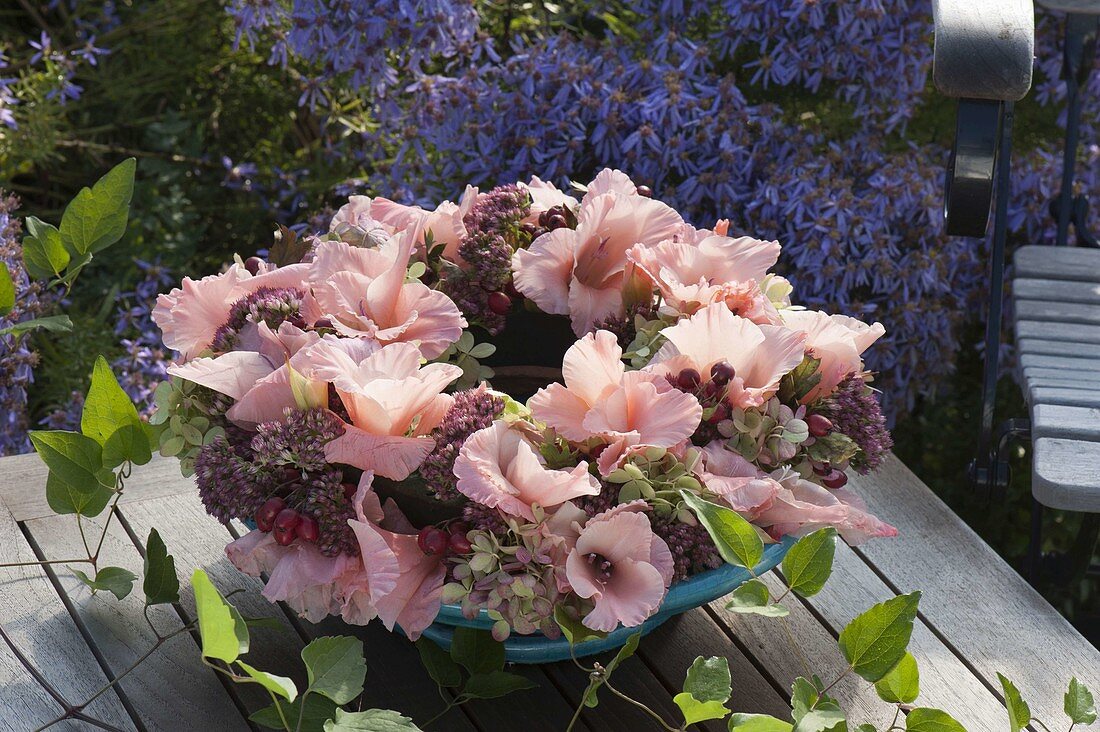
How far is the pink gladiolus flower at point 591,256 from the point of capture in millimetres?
1121

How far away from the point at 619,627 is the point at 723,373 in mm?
238

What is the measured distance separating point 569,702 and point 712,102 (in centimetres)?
139

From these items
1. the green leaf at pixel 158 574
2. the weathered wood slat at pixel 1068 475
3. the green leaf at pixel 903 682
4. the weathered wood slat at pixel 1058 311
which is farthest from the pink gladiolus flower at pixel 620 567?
the weathered wood slat at pixel 1058 311

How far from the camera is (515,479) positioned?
884mm

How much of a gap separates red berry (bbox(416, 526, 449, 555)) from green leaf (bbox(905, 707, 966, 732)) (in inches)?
15.3

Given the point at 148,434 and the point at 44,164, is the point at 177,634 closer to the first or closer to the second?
the point at 148,434

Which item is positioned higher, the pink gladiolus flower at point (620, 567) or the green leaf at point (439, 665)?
the pink gladiolus flower at point (620, 567)

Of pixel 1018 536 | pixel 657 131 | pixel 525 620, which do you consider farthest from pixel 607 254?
pixel 1018 536

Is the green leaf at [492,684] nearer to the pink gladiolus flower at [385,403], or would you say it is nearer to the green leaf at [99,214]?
the pink gladiolus flower at [385,403]

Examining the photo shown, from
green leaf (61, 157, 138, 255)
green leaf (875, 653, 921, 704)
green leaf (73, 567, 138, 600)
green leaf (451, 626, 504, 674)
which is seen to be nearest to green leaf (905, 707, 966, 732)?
green leaf (875, 653, 921, 704)

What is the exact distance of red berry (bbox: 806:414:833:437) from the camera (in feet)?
3.24

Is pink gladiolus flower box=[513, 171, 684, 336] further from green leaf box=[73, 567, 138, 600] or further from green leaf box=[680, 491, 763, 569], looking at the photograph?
green leaf box=[73, 567, 138, 600]

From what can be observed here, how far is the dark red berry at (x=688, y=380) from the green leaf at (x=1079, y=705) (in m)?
0.38

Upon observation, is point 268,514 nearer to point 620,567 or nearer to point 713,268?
point 620,567
